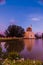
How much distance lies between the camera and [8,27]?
490 cm

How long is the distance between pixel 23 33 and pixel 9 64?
2031 millimetres

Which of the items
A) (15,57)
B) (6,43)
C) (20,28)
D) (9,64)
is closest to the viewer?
(9,64)

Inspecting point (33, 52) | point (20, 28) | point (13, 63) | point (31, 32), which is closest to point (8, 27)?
point (20, 28)

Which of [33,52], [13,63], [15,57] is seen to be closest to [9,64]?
[13,63]

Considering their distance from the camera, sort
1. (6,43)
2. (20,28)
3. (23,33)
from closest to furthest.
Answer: (20,28)
(23,33)
(6,43)

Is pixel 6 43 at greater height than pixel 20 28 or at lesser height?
lesser

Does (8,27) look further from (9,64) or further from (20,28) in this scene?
(9,64)

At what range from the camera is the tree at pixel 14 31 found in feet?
16.1

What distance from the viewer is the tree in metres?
4.90

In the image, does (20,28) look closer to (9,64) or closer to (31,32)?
(31,32)

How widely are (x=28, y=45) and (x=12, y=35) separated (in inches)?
44.0

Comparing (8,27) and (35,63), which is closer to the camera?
(35,63)

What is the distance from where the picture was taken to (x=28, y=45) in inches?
240

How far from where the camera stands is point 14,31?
16.6 ft
